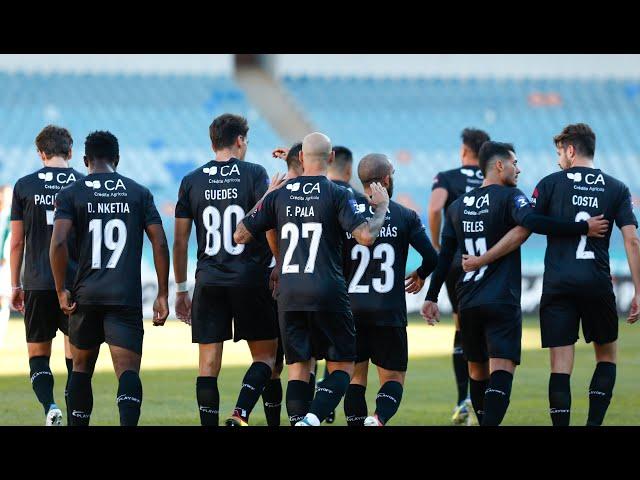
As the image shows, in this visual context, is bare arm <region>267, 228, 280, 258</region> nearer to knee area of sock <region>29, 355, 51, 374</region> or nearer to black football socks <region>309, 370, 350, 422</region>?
black football socks <region>309, 370, 350, 422</region>

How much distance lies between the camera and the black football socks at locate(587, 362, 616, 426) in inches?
315

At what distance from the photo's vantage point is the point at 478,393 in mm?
8398

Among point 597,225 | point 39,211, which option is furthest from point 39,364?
point 597,225

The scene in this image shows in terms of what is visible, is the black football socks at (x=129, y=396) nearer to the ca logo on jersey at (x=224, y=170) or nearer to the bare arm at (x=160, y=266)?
the bare arm at (x=160, y=266)

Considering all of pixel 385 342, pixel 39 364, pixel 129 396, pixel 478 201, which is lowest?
pixel 129 396

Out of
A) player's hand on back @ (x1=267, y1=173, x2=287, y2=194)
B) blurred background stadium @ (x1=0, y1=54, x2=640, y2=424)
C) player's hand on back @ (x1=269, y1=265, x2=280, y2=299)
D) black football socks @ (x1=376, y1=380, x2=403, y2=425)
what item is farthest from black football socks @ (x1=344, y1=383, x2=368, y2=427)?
blurred background stadium @ (x1=0, y1=54, x2=640, y2=424)

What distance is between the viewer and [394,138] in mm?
30906

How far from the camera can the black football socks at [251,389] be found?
305 inches

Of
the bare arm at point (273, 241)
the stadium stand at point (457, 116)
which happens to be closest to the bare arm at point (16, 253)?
the bare arm at point (273, 241)

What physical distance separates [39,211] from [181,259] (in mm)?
1373

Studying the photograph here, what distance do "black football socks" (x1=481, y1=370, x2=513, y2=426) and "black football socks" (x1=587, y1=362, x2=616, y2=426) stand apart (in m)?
0.77

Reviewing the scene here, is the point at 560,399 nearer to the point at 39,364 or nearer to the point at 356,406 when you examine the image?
the point at 356,406
